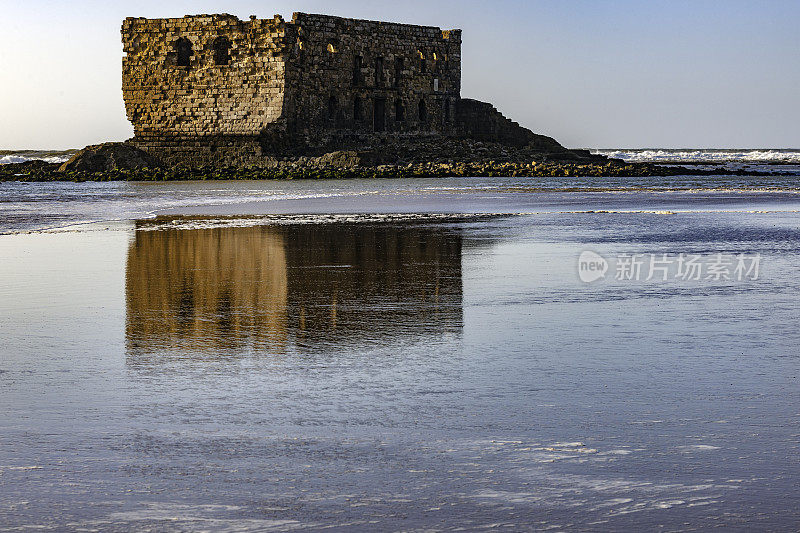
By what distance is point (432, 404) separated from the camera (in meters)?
3.82

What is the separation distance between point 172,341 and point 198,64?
4526cm

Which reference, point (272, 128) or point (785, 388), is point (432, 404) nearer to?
point (785, 388)

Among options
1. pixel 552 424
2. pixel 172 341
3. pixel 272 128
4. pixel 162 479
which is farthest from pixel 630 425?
pixel 272 128

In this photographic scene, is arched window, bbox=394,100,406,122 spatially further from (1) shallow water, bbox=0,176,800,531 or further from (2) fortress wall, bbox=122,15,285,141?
(1) shallow water, bbox=0,176,800,531

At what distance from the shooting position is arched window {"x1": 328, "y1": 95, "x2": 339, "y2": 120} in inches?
1989

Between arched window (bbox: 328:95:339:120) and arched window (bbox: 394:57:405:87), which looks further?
arched window (bbox: 394:57:405:87)

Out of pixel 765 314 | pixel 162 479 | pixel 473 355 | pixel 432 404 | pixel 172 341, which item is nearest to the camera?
pixel 162 479

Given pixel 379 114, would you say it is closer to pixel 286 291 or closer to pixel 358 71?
pixel 358 71

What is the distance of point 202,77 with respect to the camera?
161 feet

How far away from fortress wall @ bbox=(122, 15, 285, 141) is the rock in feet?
4.38

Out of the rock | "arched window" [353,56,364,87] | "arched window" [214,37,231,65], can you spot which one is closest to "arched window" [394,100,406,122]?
"arched window" [353,56,364,87]

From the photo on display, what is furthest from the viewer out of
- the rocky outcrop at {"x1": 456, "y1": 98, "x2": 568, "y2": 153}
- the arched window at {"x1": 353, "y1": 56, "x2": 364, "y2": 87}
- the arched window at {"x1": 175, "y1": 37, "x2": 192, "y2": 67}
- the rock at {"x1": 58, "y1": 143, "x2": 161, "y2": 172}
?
the rocky outcrop at {"x1": 456, "y1": 98, "x2": 568, "y2": 153}

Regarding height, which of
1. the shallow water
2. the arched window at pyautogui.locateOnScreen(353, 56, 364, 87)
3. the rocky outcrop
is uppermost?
the arched window at pyautogui.locateOnScreen(353, 56, 364, 87)

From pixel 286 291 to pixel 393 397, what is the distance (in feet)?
10.1
